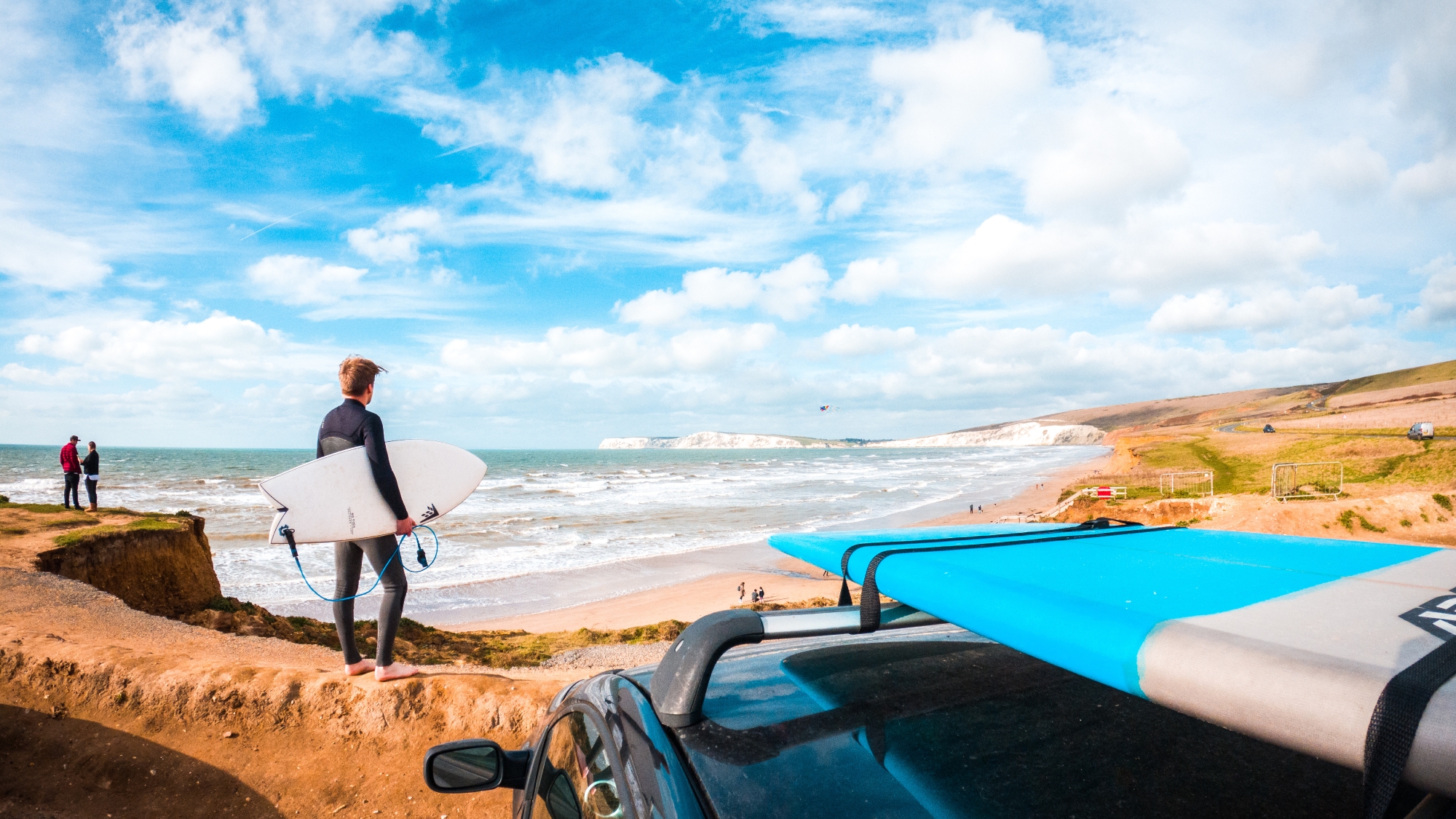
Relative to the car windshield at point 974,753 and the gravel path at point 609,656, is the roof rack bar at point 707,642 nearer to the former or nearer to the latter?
the car windshield at point 974,753

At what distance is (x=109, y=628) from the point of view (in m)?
5.38

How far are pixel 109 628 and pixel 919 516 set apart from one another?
2599 cm

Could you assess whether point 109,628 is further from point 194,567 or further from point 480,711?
point 194,567

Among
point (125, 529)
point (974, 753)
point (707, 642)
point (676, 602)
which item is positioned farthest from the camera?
point (676, 602)

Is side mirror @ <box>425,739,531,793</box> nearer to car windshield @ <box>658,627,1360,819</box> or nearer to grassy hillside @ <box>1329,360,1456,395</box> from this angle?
car windshield @ <box>658,627,1360,819</box>

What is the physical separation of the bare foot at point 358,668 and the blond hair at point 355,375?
1820mm

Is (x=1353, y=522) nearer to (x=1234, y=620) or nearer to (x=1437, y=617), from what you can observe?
(x=1437, y=617)

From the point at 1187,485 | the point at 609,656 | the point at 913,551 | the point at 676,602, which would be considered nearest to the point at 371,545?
the point at 913,551

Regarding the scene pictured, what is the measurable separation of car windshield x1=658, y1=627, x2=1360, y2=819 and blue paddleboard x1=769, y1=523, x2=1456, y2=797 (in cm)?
27

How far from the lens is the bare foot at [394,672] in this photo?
433 centimetres

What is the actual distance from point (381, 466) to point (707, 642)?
338 cm

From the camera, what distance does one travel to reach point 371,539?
406 centimetres

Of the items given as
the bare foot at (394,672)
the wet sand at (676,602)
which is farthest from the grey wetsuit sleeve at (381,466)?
the wet sand at (676,602)

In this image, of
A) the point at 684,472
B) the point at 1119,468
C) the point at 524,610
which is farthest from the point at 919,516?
the point at 684,472
